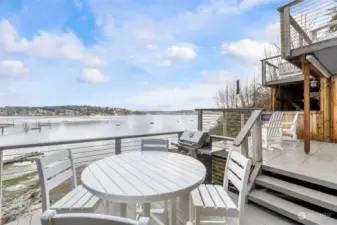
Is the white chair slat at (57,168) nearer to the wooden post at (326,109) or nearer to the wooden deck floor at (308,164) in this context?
the wooden deck floor at (308,164)

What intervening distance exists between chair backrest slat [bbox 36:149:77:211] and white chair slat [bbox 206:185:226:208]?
1.55 m

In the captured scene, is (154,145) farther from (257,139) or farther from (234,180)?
(257,139)

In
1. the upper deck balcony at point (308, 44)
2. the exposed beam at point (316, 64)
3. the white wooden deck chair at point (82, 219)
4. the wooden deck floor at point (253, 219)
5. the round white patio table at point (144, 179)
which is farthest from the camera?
the exposed beam at point (316, 64)

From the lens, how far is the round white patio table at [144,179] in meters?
1.30

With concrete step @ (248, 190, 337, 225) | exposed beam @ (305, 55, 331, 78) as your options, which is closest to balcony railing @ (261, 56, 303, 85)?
exposed beam @ (305, 55, 331, 78)

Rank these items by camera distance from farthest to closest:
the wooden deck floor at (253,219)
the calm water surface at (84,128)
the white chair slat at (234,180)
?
the calm water surface at (84,128) → the wooden deck floor at (253,219) → the white chair slat at (234,180)

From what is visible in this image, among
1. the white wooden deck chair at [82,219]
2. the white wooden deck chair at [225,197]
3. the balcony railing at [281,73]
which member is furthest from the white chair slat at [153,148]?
the balcony railing at [281,73]

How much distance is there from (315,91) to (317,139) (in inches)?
122

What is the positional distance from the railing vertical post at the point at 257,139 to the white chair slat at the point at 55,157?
8.85 feet

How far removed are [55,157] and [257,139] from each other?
284cm

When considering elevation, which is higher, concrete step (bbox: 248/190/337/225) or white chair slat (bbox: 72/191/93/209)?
white chair slat (bbox: 72/191/93/209)

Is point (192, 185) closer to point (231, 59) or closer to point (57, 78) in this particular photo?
point (57, 78)

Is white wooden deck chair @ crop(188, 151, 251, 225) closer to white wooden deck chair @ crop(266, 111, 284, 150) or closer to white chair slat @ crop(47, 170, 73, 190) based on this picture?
white chair slat @ crop(47, 170, 73, 190)

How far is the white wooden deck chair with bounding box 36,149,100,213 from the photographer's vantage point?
1.61 meters
